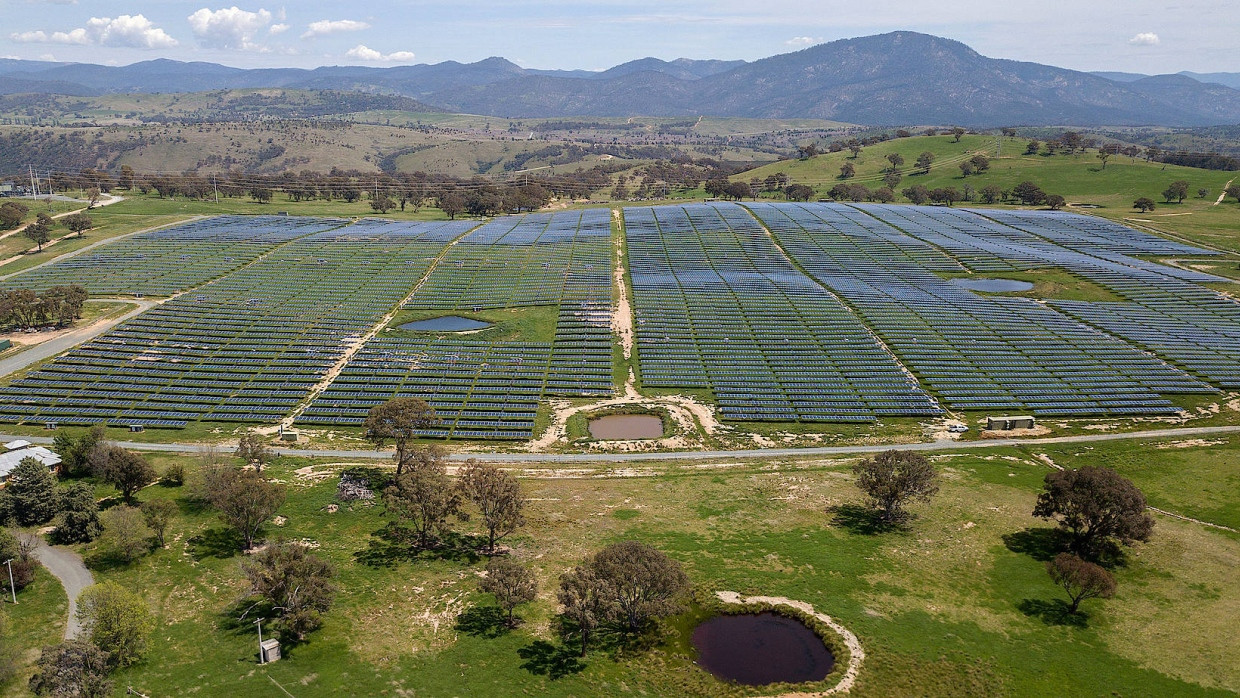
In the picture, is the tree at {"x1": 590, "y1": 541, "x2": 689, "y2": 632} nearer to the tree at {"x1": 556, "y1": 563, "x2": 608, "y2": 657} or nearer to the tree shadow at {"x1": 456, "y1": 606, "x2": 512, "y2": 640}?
the tree at {"x1": 556, "y1": 563, "x2": 608, "y2": 657}

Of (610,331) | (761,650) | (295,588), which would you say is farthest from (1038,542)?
(610,331)

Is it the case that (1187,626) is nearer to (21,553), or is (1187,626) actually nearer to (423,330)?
(21,553)

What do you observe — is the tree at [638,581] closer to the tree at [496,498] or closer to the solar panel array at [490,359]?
the tree at [496,498]

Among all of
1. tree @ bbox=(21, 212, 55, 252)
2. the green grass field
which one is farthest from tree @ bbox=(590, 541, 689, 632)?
tree @ bbox=(21, 212, 55, 252)

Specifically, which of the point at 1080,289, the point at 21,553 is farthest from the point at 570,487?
the point at 1080,289

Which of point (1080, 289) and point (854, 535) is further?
point (1080, 289)

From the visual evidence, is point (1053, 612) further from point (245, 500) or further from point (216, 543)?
point (216, 543)

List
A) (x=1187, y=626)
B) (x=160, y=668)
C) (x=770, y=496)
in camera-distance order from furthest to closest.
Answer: (x=770, y=496) < (x=1187, y=626) < (x=160, y=668)
